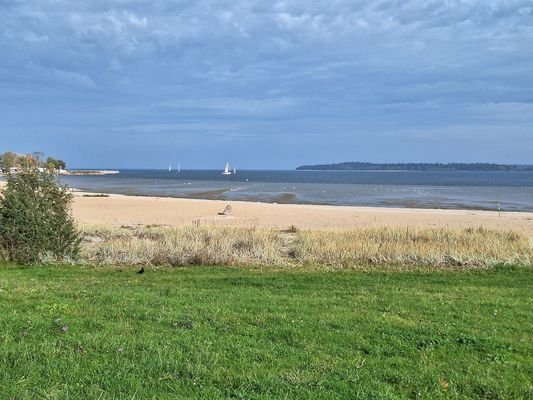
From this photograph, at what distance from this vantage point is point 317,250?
14.4 meters

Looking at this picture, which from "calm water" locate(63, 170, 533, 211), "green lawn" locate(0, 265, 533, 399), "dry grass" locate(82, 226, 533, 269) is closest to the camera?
"green lawn" locate(0, 265, 533, 399)

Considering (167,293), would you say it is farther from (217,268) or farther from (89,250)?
(89,250)

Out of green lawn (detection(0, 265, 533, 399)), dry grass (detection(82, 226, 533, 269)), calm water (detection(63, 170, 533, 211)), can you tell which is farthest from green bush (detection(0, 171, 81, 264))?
calm water (detection(63, 170, 533, 211))

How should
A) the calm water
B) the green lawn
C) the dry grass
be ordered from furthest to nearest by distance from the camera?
1. the calm water
2. the dry grass
3. the green lawn

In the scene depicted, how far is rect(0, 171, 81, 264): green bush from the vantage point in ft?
44.4

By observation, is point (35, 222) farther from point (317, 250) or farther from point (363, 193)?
point (363, 193)

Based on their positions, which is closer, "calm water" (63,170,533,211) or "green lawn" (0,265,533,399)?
"green lawn" (0,265,533,399)

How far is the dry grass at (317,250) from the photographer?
1347 cm

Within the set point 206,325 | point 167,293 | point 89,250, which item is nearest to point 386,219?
point 89,250

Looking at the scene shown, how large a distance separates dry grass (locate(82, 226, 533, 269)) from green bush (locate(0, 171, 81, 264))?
84 centimetres

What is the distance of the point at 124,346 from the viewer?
515 centimetres

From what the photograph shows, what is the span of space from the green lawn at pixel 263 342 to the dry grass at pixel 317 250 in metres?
A: 4.36

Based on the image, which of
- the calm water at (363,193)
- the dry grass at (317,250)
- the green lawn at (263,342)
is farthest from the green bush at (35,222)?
the calm water at (363,193)

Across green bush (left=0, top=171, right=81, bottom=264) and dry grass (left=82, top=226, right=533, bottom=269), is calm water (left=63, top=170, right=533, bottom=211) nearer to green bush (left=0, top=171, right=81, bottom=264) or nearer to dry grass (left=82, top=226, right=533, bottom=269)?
dry grass (left=82, top=226, right=533, bottom=269)
